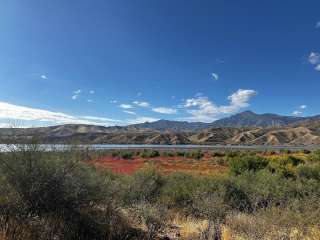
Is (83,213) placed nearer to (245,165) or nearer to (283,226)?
(283,226)

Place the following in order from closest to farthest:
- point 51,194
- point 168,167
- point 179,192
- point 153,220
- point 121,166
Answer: point 51,194 → point 153,220 → point 179,192 → point 121,166 → point 168,167

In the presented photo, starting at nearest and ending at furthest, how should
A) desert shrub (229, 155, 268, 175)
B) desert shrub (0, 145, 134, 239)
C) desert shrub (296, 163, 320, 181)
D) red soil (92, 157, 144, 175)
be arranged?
desert shrub (0, 145, 134, 239) < desert shrub (296, 163, 320, 181) < desert shrub (229, 155, 268, 175) < red soil (92, 157, 144, 175)

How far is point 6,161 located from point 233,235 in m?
5.57

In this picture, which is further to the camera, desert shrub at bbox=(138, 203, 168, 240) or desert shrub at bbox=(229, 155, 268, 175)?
desert shrub at bbox=(229, 155, 268, 175)

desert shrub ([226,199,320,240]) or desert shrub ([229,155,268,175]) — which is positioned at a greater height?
desert shrub ([229,155,268,175])

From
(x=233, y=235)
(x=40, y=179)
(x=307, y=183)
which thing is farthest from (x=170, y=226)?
(x=307, y=183)

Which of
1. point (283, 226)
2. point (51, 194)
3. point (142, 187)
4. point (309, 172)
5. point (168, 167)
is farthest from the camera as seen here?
point (168, 167)

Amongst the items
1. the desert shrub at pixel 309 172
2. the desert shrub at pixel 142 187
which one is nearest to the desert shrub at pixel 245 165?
the desert shrub at pixel 309 172

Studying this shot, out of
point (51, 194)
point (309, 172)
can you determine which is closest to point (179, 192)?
point (51, 194)

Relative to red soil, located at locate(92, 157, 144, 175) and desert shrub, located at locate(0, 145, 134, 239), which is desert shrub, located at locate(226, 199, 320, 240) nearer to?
desert shrub, located at locate(0, 145, 134, 239)

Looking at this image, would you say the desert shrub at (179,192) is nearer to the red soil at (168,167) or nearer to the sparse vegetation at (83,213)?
the sparse vegetation at (83,213)

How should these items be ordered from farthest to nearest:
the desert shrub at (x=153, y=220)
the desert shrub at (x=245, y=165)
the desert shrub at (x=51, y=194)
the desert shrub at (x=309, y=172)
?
the desert shrub at (x=245, y=165), the desert shrub at (x=309, y=172), the desert shrub at (x=153, y=220), the desert shrub at (x=51, y=194)

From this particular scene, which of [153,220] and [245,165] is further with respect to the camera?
[245,165]

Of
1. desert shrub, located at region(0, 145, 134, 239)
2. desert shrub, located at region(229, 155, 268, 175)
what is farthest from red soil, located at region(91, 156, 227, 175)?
desert shrub, located at region(0, 145, 134, 239)
